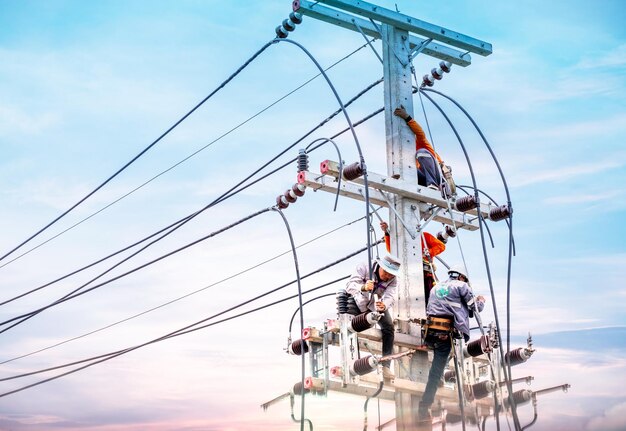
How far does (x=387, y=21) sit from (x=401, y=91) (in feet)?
3.22

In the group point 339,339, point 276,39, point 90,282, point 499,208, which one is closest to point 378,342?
point 339,339

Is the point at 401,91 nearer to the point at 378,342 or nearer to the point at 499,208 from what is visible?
the point at 499,208

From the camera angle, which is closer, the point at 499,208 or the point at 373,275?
the point at 373,275

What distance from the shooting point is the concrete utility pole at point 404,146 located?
1238 centimetres

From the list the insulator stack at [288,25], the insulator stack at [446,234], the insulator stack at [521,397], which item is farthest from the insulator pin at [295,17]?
the insulator stack at [521,397]

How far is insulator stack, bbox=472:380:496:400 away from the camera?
41.1 ft

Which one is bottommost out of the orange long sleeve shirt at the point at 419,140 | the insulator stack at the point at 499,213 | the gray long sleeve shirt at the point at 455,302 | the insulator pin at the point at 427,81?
the gray long sleeve shirt at the point at 455,302

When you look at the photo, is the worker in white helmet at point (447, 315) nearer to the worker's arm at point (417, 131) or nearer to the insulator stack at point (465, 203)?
the insulator stack at point (465, 203)

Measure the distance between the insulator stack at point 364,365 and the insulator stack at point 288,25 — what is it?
481cm

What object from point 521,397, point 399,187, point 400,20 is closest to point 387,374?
point 521,397

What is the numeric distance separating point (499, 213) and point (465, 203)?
0.47 meters

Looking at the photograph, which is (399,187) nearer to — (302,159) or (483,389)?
(302,159)

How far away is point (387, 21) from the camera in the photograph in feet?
45.2

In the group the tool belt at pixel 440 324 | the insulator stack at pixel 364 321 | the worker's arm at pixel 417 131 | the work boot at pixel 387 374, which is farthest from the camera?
the worker's arm at pixel 417 131
